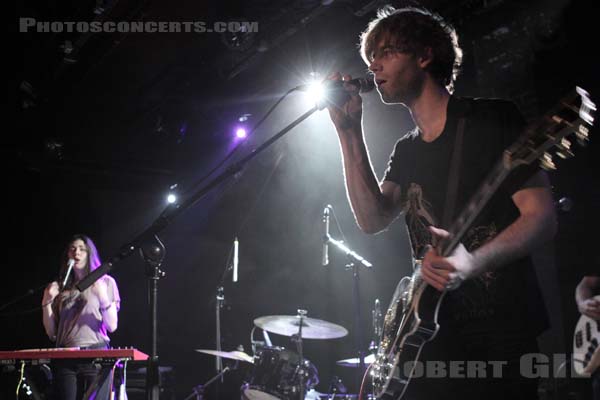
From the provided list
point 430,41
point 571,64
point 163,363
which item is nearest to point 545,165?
point 430,41

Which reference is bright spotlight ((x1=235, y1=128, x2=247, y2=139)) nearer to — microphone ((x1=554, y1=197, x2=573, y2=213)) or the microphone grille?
microphone ((x1=554, y1=197, x2=573, y2=213))

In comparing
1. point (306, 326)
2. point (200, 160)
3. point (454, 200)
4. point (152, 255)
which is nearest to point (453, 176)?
point (454, 200)

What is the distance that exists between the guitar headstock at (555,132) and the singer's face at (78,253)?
5088 mm

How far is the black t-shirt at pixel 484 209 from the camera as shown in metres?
1.52

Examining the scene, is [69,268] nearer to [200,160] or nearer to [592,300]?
[200,160]

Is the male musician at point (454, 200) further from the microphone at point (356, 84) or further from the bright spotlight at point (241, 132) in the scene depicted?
the bright spotlight at point (241, 132)

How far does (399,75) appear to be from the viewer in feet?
6.31

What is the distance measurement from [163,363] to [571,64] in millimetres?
6732

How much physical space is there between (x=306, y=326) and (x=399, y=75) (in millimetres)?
4281

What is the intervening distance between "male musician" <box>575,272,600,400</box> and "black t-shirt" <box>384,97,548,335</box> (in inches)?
91.1

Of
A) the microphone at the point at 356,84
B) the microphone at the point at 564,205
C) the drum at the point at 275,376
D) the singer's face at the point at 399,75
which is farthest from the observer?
the drum at the point at 275,376

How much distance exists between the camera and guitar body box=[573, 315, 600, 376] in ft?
11.6

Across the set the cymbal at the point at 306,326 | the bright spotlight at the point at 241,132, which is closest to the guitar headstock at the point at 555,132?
the cymbal at the point at 306,326

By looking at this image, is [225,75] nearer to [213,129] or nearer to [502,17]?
[213,129]
